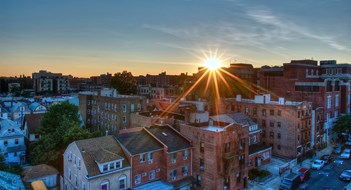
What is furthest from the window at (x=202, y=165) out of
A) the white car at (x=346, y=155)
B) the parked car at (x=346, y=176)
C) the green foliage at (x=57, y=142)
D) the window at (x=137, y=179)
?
the white car at (x=346, y=155)

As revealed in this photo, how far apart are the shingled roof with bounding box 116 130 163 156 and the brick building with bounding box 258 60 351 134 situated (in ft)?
136

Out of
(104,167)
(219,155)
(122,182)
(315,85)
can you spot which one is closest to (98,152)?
(104,167)

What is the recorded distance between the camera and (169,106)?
5950 centimetres

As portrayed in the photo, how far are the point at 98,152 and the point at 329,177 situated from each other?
3646 cm

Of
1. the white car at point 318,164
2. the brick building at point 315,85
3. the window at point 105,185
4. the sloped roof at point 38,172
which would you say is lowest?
the white car at point 318,164

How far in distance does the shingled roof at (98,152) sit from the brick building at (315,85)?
46.5 meters

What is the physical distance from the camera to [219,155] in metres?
32.9

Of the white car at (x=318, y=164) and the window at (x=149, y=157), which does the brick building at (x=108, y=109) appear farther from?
the white car at (x=318, y=164)

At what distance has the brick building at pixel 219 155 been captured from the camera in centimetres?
3288

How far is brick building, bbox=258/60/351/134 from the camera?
191 feet

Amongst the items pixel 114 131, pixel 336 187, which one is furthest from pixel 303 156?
pixel 114 131

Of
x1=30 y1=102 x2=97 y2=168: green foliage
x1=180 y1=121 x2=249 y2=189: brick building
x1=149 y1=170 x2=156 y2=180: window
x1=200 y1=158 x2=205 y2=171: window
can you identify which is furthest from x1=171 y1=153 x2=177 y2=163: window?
x1=30 y1=102 x2=97 y2=168: green foliage

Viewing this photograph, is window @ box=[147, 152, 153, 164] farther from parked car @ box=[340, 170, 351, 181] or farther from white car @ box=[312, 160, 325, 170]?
white car @ box=[312, 160, 325, 170]

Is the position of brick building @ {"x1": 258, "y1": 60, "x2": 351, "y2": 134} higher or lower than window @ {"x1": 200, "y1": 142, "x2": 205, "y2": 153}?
higher
